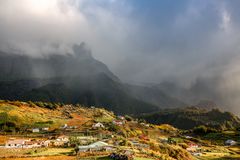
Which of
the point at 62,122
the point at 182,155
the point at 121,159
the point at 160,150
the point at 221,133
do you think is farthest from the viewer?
the point at 221,133

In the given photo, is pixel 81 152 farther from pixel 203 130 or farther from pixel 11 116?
pixel 203 130

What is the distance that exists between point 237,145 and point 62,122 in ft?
258

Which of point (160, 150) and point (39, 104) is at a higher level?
point (39, 104)

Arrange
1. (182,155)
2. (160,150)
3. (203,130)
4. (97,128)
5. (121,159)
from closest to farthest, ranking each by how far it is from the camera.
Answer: (121,159) < (160,150) < (182,155) < (97,128) < (203,130)

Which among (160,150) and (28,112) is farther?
(28,112)

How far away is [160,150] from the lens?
70.7 m

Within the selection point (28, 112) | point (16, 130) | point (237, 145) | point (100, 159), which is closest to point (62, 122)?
point (28, 112)

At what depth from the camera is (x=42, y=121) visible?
143875 mm

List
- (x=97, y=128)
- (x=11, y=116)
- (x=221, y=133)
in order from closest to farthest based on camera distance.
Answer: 1. (x=97, y=128)
2. (x=11, y=116)
3. (x=221, y=133)

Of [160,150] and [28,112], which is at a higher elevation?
[28,112]

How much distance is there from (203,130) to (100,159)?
150 meters

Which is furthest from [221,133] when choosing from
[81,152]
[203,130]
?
[81,152]

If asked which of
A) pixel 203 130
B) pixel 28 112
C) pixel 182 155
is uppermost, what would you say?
pixel 28 112

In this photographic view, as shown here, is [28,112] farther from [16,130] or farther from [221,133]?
[221,133]
